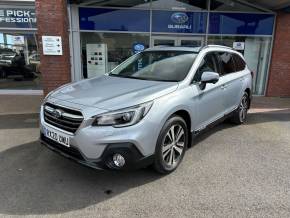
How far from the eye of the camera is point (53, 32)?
757 cm

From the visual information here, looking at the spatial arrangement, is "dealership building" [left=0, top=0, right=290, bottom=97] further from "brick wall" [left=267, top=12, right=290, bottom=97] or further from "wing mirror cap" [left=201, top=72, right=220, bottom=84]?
"wing mirror cap" [left=201, top=72, right=220, bottom=84]

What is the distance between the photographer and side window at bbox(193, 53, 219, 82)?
419cm

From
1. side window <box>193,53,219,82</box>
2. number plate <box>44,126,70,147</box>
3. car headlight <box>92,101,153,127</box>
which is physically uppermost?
side window <box>193,53,219,82</box>

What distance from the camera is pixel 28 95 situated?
9.20 m

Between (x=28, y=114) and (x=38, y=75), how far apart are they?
10.2 ft

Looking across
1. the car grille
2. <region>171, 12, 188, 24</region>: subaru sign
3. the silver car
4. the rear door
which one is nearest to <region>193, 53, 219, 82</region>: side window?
the silver car

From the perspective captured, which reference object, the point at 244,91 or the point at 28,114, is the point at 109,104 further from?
the point at 28,114

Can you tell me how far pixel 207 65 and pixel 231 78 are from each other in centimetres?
89

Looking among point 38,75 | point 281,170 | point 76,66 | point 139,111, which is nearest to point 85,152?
point 139,111

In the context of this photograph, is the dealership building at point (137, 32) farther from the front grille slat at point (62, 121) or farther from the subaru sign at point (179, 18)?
the front grille slat at point (62, 121)

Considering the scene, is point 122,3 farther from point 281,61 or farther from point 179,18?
point 281,61

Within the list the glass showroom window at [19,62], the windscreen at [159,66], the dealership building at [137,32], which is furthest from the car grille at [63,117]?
the glass showroom window at [19,62]

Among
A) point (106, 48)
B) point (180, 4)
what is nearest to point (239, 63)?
point (180, 4)

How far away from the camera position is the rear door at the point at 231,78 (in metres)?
5.02
